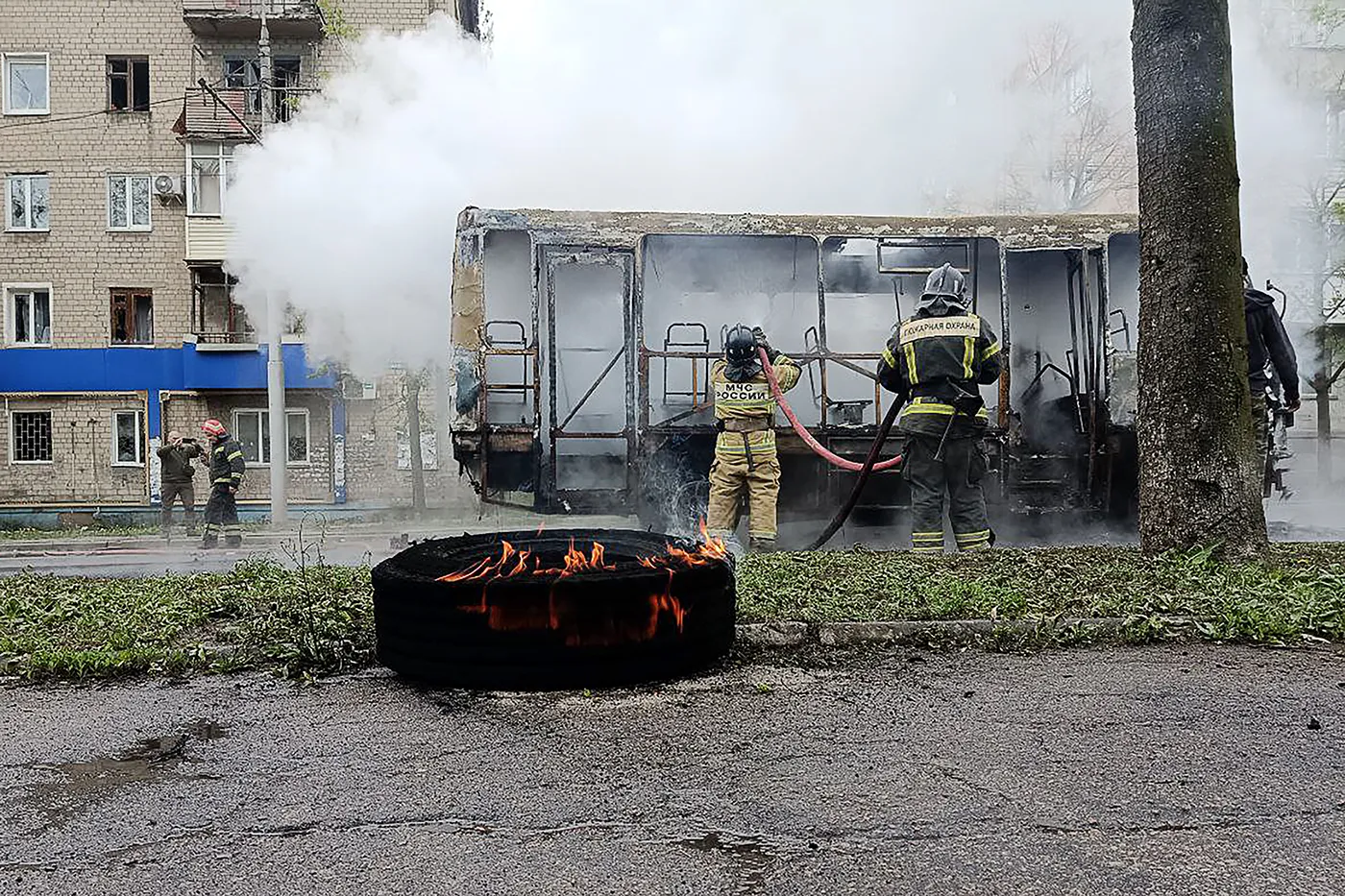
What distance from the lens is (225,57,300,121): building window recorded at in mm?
24156

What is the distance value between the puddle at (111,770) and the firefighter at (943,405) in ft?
16.3

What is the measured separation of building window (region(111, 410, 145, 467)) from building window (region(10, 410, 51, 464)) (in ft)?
4.57

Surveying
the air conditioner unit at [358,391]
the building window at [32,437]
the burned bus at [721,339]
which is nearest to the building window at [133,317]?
the building window at [32,437]

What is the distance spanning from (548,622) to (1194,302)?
432cm

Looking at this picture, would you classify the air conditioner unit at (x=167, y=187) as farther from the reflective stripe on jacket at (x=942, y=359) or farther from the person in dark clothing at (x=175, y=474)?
the reflective stripe on jacket at (x=942, y=359)

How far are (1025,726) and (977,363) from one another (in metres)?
4.24

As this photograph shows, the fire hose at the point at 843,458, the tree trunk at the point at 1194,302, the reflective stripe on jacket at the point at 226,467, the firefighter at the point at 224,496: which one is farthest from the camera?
the reflective stripe on jacket at the point at 226,467

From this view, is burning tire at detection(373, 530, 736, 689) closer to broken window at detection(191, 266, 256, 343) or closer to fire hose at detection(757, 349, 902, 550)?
fire hose at detection(757, 349, 902, 550)

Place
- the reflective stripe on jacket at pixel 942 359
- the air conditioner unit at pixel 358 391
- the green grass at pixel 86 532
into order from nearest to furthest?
the reflective stripe on jacket at pixel 942 359, the green grass at pixel 86 532, the air conditioner unit at pixel 358 391

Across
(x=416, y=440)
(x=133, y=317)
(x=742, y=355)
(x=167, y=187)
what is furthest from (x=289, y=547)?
(x=167, y=187)

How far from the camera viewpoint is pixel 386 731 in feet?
12.2

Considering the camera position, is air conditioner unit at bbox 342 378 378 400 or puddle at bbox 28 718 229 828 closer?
puddle at bbox 28 718 229 828

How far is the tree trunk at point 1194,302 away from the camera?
6.33 meters

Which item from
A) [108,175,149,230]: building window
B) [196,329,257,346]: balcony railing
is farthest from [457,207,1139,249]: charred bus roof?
[108,175,149,230]: building window
